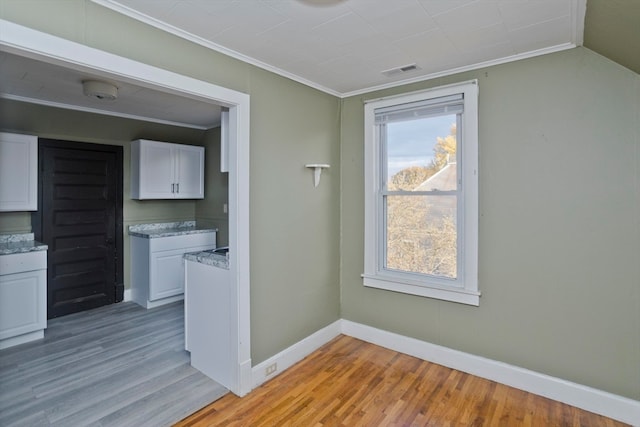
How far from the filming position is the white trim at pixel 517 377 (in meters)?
2.13

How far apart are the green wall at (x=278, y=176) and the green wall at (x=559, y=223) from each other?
1085 millimetres

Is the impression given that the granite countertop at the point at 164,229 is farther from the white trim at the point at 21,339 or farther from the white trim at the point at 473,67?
the white trim at the point at 473,67

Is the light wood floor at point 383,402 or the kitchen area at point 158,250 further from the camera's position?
the kitchen area at point 158,250

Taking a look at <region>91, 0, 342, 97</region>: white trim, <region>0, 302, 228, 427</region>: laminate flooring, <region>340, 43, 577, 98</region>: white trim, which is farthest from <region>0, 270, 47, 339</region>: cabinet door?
<region>340, 43, 577, 98</region>: white trim

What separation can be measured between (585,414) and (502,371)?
20.2 inches

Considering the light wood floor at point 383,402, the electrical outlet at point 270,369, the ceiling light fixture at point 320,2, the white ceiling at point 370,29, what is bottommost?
the light wood floor at point 383,402

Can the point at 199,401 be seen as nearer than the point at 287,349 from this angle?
Yes

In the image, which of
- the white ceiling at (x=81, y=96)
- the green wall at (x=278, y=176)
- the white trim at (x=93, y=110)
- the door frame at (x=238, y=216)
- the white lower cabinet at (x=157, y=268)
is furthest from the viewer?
the white lower cabinet at (x=157, y=268)

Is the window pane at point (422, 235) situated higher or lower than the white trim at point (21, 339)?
higher

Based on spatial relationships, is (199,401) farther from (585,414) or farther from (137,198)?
(137,198)

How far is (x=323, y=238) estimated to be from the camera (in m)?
3.24

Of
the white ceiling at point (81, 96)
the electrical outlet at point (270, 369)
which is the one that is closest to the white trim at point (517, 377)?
the electrical outlet at point (270, 369)

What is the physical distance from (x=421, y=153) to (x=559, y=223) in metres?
1.18

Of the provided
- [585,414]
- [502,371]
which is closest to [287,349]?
[502,371]
